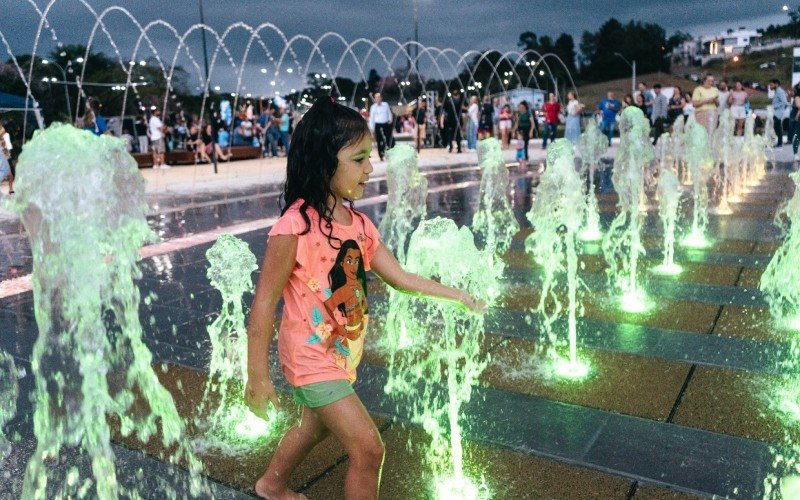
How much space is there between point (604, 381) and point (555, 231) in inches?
175

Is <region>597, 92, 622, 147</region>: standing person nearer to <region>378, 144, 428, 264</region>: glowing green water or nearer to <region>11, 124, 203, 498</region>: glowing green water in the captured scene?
<region>378, 144, 428, 264</region>: glowing green water

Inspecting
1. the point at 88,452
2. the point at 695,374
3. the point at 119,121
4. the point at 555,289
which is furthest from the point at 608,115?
the point at 88,452

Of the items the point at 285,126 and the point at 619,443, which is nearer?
the point at 619,443

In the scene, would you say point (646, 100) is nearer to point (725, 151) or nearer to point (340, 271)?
point (725, 151)

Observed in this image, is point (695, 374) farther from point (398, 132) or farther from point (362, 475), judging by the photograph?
point (398, 132)

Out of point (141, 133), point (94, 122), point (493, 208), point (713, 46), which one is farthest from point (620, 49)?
point (493, 208)

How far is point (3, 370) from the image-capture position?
404cm

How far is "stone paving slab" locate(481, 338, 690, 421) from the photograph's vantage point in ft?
11.1

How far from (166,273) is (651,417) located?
4.38 metres

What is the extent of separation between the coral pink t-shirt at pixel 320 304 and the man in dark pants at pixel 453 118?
65.1ft

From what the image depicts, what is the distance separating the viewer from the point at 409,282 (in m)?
2.45

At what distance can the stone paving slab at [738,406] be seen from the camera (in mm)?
3061

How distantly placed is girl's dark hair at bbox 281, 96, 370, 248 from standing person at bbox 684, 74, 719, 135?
1513cm

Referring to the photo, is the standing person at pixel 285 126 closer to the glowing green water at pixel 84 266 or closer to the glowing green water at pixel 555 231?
the glowing green water at pixel 555 231
